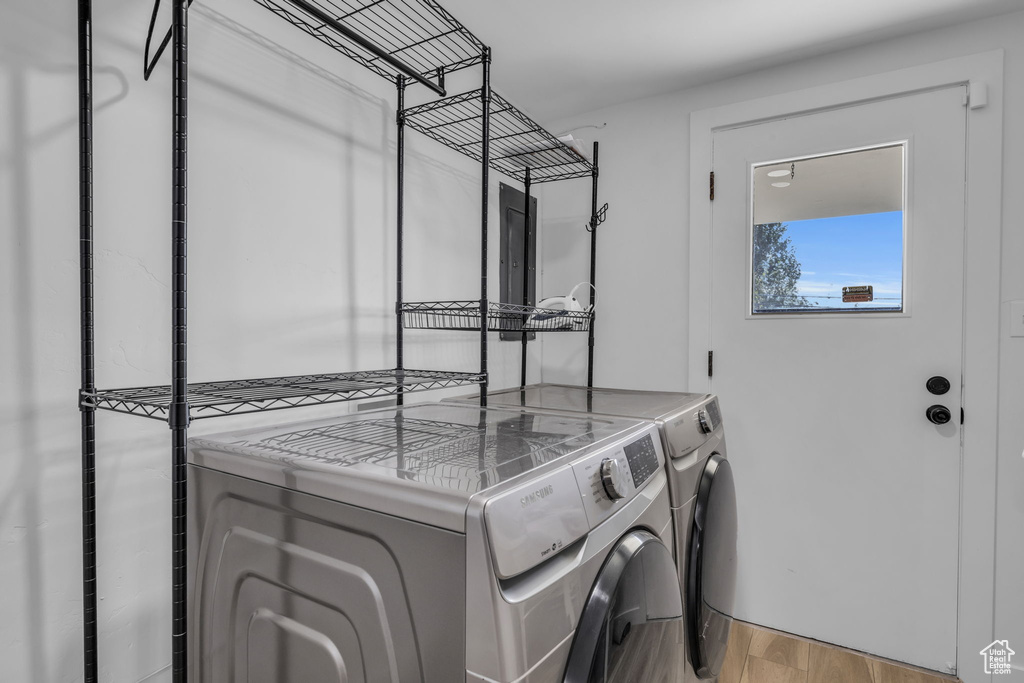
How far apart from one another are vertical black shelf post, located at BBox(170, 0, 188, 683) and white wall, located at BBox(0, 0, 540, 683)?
30 centimetres

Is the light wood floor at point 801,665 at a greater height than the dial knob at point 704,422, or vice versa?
the dial knob at point 704,422

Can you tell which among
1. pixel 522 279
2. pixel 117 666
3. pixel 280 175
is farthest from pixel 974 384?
pixel 117 666

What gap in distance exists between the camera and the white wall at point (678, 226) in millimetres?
1629

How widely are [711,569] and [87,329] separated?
4.58ft

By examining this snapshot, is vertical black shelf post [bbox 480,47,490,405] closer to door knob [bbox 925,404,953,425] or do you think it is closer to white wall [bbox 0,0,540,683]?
white wall [bbox 0,0,540,683]

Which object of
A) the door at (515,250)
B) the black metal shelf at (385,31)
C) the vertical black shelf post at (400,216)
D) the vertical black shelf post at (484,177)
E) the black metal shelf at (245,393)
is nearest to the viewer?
the black metal shelf at (245,393)

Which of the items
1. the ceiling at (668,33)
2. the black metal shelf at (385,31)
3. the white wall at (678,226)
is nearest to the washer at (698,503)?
the white wall at (678,226)

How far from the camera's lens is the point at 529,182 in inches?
88.8

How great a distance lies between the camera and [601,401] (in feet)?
5.36

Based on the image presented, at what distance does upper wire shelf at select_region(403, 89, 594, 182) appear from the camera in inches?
63.0

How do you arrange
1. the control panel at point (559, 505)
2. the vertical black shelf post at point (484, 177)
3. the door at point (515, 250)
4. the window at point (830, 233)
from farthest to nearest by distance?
the door at point (515, 250), the window at point (830, 233), the vertical black shelf post at point (484, 177), the control panel at point (559, 505)

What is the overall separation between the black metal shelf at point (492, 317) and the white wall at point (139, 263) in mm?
201

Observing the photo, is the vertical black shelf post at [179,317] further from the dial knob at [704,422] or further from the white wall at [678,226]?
the white wall at [678,226]

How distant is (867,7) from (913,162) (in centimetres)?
53
